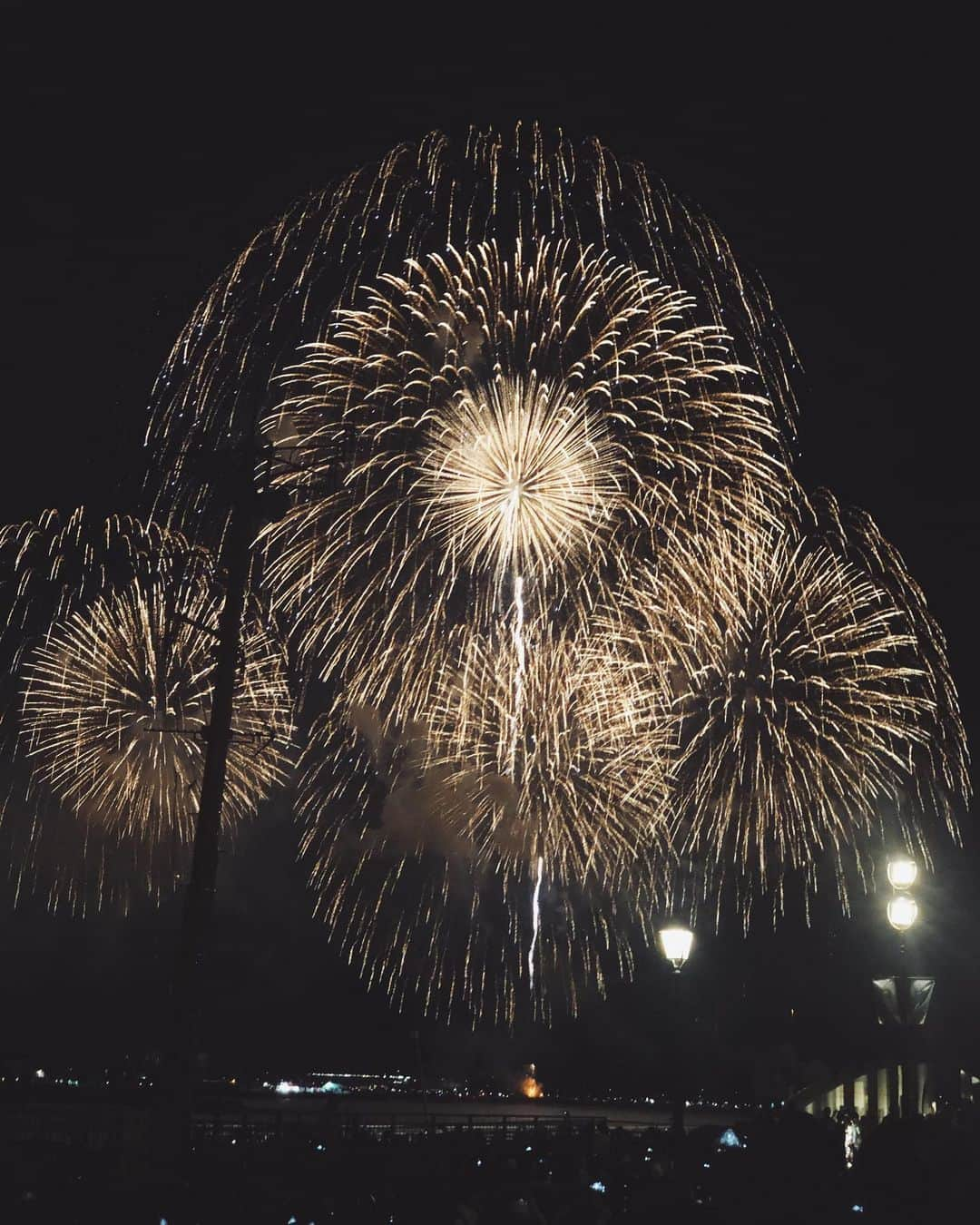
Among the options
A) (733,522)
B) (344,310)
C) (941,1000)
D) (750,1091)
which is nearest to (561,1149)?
(733,522)

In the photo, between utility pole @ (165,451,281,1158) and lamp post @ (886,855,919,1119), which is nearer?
utility pole @ (165,451,281,1158)

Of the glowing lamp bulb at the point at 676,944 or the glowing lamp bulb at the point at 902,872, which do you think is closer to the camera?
the glowing lamp bulb at the point at 902,872

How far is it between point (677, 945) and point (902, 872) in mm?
3286

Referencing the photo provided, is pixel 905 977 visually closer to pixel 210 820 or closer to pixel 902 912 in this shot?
pixel 902 912

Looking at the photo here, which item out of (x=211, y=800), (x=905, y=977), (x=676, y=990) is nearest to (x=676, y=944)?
(x=676, y=990)

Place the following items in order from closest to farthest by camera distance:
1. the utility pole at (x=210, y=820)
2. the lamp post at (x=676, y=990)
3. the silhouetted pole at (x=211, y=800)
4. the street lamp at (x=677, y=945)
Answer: the utility pole at (x=210, y=820)
the silhouetted pole at (x=211, y=800)
the lamp post at (x=676, y=990)
the street lamp at (x=677, y=945)

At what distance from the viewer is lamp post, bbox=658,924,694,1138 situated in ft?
52.7

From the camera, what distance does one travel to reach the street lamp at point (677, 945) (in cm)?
1689

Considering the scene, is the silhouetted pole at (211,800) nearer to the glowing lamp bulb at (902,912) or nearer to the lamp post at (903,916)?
the lamp post at (903,916)

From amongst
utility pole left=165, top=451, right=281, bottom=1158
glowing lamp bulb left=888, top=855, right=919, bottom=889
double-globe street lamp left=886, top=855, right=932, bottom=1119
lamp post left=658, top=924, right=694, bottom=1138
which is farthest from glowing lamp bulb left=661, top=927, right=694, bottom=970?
utility pole left=165, top=451, right=281, bottom=1158

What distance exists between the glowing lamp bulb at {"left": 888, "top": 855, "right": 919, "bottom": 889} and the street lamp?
9.78 ft

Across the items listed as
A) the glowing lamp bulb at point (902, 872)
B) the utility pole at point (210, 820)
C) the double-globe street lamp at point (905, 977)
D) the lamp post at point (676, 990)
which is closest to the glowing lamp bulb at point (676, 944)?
the lamp post at point (676, 990)

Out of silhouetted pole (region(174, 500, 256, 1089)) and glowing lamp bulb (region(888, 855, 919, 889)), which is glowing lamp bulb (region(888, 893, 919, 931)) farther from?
silhouetted pole (region(174, 500, 256, 1089))

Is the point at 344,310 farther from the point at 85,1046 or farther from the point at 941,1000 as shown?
the point at 85,1046
